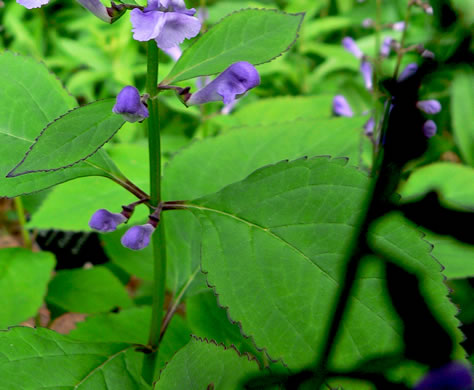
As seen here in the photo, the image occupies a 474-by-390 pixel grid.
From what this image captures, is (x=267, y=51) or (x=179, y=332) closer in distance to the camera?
(x=267, y=51)

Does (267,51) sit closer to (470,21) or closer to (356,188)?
(356,188)

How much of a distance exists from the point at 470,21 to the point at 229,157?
0.62m

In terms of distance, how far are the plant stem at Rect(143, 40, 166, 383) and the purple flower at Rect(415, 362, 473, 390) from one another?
41 centimetres

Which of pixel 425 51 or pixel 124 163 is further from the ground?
pixel 425 51

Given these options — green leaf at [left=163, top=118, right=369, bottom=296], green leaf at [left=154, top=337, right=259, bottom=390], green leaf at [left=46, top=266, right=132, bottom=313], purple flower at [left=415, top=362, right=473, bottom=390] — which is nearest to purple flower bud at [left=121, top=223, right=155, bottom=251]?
green leaf at [left=154, top=337, right=259, bottom=390]

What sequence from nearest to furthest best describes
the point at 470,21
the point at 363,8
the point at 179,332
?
the point at 470,21 < the point at 179,332 < the point at 363,8

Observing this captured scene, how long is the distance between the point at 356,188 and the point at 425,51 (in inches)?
12.5

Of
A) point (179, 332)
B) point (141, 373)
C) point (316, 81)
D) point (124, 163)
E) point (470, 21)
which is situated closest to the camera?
point (470, 21)

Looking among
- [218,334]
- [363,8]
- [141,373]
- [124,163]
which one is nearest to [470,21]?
[141,373]

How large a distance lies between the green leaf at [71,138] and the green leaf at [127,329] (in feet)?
1.17

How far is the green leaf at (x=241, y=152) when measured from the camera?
737 millimetres

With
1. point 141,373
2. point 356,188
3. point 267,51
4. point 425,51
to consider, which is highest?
point 425,51

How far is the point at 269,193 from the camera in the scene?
20.6 inches

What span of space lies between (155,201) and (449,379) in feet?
1.55
